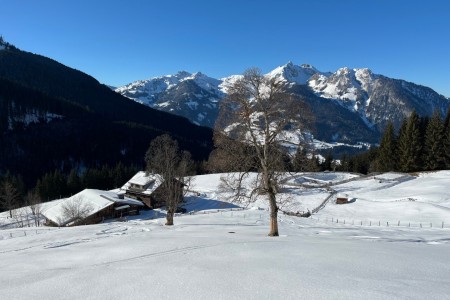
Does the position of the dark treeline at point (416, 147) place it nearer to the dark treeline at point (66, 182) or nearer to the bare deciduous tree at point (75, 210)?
the bare deciduous tree at point (75, 210)

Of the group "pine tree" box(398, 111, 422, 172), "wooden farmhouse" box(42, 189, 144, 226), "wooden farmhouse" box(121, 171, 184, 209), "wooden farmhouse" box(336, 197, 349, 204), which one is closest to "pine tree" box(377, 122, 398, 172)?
"pine tree" box(398, 111, 422, 172)

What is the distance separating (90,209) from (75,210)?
242 centimetres

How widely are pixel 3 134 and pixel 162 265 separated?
205 m

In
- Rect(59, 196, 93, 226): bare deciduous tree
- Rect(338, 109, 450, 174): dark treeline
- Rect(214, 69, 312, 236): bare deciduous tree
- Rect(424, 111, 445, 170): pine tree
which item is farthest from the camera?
Rect(338, 109, 450, 174): dark treeline

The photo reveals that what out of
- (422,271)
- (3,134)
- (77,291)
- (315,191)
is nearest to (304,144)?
(422,271)

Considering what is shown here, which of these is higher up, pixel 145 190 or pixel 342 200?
pixel 145 190

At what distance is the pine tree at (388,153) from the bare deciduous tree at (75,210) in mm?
75268

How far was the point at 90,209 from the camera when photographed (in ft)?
198

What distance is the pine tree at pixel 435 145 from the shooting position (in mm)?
82625

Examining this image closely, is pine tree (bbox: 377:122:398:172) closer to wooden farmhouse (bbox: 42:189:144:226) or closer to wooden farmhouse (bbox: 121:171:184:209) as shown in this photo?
wooden farmhouse (bbox: 121:171:184:209)

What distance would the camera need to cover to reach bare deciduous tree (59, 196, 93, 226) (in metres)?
58.1

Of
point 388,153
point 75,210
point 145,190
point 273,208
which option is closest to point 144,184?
point 145,190

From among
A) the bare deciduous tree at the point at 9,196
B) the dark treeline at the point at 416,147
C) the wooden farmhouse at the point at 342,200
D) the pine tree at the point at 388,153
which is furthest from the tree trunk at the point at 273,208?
the pine tree at the point at 388,153

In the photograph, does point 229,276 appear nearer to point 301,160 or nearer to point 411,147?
point 301,160
